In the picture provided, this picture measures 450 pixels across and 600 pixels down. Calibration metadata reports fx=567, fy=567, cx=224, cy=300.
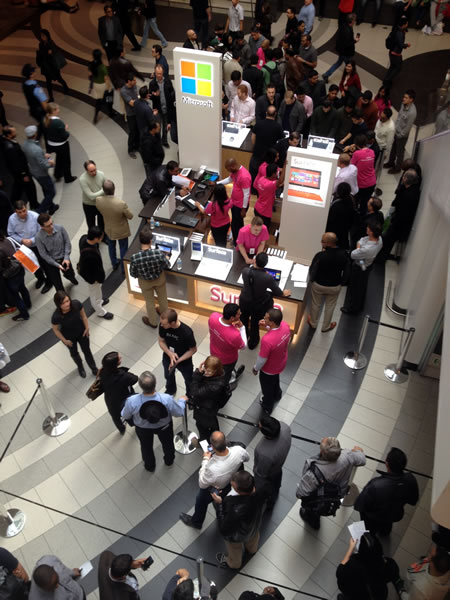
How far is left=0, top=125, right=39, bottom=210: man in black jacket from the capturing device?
8664 millimetres

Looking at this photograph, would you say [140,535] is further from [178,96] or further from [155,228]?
[178,96]

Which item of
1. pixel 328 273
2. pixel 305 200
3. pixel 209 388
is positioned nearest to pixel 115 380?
pixel 209 388

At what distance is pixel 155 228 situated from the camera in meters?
8.69

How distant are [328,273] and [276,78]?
5.56 meters

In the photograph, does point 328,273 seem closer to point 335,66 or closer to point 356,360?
point 356,360

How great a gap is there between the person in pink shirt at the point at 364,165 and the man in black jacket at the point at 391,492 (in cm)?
513

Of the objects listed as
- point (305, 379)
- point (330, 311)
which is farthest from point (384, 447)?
point (330, 311)

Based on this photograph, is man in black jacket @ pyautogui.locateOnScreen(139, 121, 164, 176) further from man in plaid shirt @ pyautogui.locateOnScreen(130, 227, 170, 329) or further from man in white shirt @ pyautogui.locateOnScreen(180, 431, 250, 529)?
man in white shirt @ pyautogui.locateOnScreen(180, 431, 250, 529)

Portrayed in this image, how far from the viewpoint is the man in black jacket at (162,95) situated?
1059cm

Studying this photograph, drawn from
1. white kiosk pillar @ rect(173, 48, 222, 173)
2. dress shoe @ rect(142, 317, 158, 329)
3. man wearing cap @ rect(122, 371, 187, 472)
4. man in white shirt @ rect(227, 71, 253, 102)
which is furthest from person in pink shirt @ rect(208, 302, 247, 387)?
man in white shirt @ rect(227, 71, 253, 102)

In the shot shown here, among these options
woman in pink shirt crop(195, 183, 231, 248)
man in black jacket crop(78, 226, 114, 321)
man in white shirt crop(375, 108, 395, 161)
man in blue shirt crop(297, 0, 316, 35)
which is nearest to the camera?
man in black jacket crop(78, 226, 114, 321)

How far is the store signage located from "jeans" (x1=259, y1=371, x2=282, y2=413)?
492cm

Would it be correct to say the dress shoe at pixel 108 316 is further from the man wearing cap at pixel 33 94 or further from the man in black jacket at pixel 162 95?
the man in black jacket at pixel 162 95

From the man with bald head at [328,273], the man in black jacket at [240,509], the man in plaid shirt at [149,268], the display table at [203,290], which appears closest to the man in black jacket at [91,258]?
the man in plaid shirt at [149,268]
